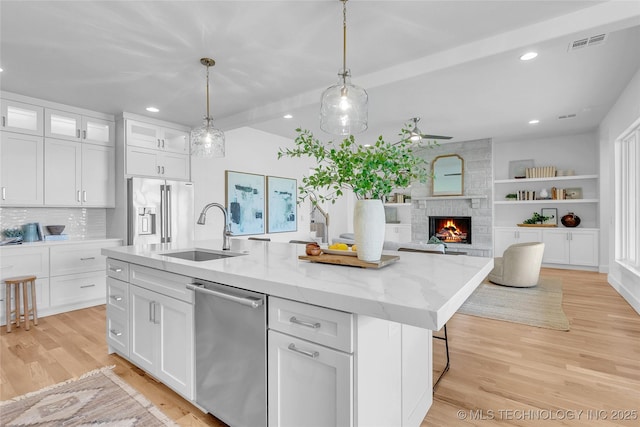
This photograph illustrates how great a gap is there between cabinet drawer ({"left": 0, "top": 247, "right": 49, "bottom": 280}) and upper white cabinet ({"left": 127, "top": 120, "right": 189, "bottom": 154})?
1705mm

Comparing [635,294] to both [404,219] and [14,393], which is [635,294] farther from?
[14,393]

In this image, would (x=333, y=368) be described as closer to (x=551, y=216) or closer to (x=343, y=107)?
(x=343, y=107)

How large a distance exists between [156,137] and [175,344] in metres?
3.79

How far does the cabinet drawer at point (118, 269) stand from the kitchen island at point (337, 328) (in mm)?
476

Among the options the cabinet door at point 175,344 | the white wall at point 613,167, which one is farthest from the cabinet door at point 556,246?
the cabinet door at point 175,344

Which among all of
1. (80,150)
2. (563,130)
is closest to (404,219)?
(563,130)

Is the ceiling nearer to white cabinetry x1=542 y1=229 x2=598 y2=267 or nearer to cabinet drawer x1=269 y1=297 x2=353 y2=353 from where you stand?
cabinet drawer x1=269 y1=297 x2=353 y2=353

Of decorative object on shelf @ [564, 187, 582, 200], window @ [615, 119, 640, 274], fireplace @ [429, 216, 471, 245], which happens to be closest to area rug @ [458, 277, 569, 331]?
window @ [615, 119, 640, 274]

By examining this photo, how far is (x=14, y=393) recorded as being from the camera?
2123 millimetres

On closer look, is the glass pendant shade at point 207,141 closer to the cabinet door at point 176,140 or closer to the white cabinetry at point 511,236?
the cabinet door at point 176,140

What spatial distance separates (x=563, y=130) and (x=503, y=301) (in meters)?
4.10

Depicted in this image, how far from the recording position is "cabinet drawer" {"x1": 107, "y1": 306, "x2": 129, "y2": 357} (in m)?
2.32

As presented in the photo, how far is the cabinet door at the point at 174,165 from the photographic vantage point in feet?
15.6

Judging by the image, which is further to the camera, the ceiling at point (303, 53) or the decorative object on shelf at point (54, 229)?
the decorative object on shelf at point (54, 229)
